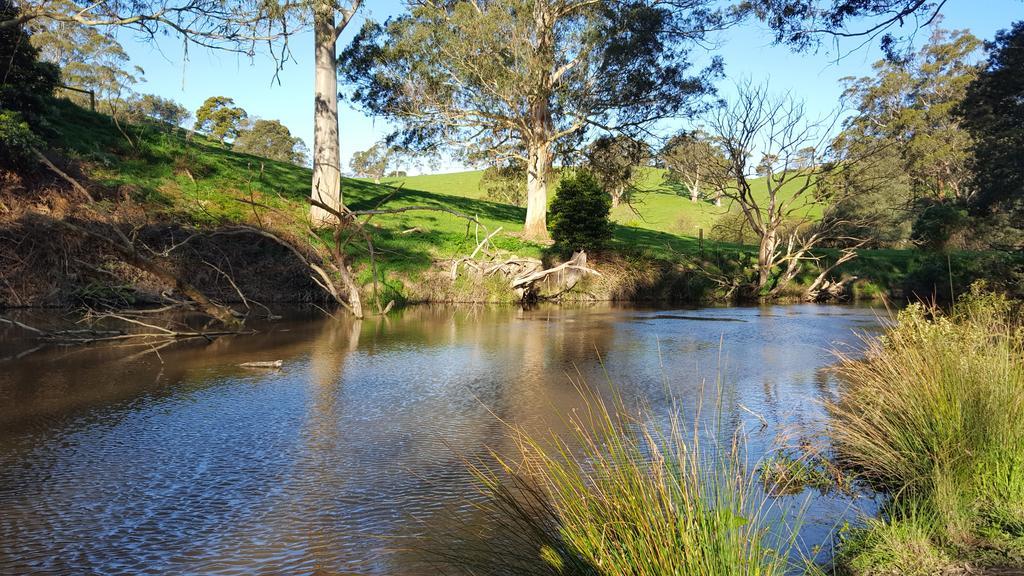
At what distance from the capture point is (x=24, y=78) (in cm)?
2027

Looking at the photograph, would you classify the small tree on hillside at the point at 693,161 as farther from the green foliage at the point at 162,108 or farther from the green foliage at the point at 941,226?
the green foliage at the point at 162,108

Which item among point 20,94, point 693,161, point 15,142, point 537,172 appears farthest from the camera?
point 693,161

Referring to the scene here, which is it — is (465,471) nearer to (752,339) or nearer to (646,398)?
(646,398)

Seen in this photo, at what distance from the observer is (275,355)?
38.0ft

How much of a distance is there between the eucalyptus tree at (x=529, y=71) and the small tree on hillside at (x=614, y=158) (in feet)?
3.07

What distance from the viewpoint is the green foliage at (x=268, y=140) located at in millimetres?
68250

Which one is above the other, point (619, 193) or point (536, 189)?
point (619, 193)

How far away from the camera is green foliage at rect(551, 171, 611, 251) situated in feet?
76.1

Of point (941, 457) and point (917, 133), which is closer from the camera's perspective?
point (941, 457)

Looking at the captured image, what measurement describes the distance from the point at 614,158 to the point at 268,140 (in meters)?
48.1

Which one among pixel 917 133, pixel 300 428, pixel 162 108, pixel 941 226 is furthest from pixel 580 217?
pixel 162 108

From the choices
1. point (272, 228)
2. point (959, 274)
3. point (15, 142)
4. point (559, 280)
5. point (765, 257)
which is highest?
→ point (15, 142)

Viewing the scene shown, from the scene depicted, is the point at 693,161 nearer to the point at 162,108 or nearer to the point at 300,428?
the point at 300,428

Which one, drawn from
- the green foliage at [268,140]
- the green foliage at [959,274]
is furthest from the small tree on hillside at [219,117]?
the green foliage at [959,274]
